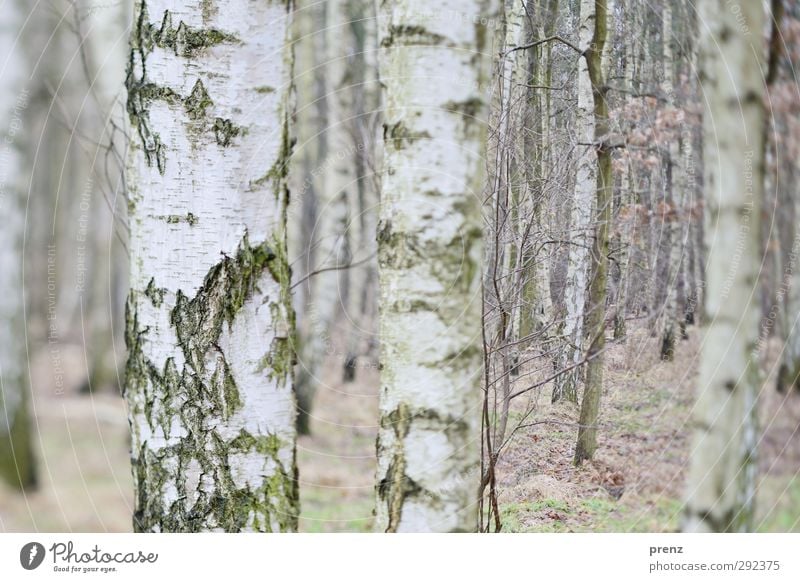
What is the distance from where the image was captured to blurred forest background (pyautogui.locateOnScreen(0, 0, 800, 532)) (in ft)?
6.31

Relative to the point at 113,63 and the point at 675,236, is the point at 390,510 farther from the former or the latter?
the point at 113,63

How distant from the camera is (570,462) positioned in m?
2.00

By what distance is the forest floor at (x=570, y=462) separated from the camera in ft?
6.48

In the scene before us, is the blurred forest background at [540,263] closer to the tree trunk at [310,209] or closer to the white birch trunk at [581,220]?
the white birch trunk at [581,220]

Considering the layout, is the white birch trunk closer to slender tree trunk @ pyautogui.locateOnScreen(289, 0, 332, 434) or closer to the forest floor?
the forest floor

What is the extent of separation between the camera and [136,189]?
5.79 ft

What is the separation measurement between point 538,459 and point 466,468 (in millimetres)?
294

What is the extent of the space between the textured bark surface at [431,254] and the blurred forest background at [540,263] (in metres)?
0.13

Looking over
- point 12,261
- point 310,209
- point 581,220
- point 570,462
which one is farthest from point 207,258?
point 310,209

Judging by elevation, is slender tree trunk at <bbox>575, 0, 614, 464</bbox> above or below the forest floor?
above

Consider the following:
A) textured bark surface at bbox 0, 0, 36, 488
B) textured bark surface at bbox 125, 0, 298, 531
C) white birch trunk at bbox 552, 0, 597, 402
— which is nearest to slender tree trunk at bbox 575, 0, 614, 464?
white birch trunk at bbox 552, 0, 597, 402

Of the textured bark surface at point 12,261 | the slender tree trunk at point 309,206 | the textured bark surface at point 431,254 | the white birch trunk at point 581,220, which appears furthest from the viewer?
the slender tree trunk at point 309,206

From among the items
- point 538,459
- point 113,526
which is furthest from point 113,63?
point 538,459

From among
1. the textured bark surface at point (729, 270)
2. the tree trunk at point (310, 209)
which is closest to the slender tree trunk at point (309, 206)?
the tree trunk at point (310, 209)
